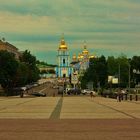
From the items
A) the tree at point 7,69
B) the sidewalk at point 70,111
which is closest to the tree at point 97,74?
the tree at point 7,69

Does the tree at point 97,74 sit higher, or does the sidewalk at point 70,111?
the tree at point 97,74

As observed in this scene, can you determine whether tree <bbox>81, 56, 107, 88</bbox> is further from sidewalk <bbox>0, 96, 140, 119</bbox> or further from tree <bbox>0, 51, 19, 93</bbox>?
sidewalk <bbox>0, 96, 140, 119</bbox>

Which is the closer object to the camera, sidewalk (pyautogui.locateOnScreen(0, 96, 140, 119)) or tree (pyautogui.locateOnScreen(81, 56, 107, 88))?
sidewalk (pyautogui.locateOnScreen(0, 96, 140, 119))

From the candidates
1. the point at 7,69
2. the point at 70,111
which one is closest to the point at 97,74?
the point at 7,69

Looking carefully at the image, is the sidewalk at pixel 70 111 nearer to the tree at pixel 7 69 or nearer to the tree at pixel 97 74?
the tree at pixel 7 69

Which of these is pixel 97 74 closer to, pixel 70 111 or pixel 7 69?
pixel 7 69

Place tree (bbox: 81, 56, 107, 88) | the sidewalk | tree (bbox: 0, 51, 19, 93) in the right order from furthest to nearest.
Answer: tree (bbox: 81, 56, 107, 88)
tree (bbox: 0, 51, 19, 93)
the sidewalk

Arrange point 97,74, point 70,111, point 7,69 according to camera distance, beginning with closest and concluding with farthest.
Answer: point 70,111, point 7,69, point 97,74

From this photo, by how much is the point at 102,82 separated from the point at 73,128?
168 m

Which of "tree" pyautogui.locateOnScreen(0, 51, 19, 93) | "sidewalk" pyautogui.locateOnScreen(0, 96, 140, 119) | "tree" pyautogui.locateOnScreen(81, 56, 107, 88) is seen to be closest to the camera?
"sidewalk" pyautogui.locateOnScreen(0, 96, 140, 119)

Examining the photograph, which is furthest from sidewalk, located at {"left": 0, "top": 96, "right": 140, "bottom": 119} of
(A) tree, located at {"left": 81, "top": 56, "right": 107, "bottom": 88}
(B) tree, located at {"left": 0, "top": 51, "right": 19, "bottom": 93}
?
(A) tree, located at {"left": 81, "top": 56, "right": 107, "bottom": 88}

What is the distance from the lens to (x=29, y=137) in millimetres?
17906

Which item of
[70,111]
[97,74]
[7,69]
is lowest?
[70,111]

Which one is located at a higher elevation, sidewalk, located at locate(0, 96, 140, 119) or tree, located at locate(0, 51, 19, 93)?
tree, located at locate(0, 51, 19, 93)
